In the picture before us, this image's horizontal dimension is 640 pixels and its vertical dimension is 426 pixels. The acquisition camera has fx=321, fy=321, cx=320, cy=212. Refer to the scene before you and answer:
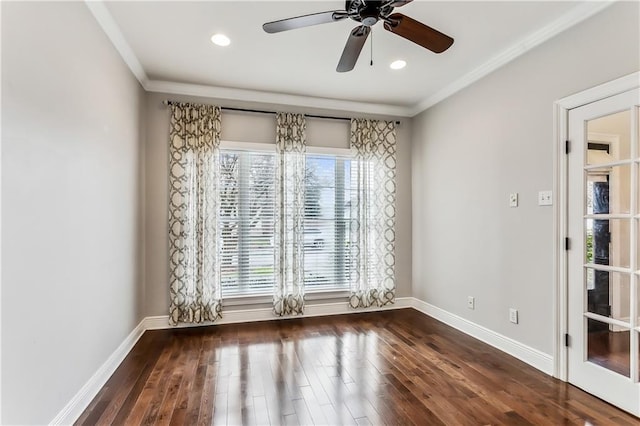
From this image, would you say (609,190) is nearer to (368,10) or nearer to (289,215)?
(368,10)

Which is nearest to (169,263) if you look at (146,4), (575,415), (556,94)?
(146,4)

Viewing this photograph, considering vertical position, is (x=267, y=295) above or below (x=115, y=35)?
below

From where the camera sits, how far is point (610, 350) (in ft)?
7.52

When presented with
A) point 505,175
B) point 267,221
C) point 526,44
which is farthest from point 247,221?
point 526,44

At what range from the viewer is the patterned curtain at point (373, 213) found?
4.32 meters

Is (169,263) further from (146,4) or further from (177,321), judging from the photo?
(146,4)

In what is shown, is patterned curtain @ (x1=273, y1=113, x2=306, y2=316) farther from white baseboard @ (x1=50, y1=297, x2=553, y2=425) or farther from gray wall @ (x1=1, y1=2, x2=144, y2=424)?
gray wall @ (x1=1, y1=2, x2=144, y2=424)

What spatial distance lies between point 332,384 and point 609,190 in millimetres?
2481

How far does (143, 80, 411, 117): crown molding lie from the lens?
3725 millimetres

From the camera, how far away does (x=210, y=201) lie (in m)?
3.79

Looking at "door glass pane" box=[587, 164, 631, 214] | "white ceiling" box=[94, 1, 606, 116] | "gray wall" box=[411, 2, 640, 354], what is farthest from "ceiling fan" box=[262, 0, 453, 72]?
"door glass pane" box=[587, 164, 631, 214]

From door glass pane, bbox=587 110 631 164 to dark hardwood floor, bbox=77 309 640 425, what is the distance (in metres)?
1.73

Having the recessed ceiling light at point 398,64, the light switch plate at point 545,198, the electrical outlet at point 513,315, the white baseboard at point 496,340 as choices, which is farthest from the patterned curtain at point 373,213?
the light switch plate at point 545,198

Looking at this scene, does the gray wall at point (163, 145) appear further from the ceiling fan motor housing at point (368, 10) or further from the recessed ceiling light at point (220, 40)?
the ceiling fan motor housing at point (368, 10)
